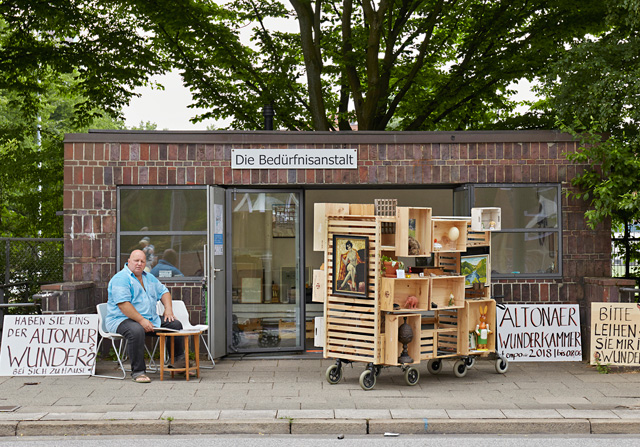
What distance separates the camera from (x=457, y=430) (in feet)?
24.1

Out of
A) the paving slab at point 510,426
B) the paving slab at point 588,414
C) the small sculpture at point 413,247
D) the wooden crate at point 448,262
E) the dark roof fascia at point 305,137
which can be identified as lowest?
the paving slab at point 510,426

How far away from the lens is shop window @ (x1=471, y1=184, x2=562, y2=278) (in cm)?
1114

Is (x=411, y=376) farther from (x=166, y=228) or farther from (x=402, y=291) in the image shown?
(x=166, y=228)

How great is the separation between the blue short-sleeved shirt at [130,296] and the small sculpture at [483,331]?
3948 mm

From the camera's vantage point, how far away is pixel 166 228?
1096 cm

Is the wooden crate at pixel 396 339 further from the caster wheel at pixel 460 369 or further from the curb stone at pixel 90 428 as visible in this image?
the curb stone at pixel 90 428

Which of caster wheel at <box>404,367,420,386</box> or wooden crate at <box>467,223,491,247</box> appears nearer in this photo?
caster wheel at <box>404,367,420,386</box>

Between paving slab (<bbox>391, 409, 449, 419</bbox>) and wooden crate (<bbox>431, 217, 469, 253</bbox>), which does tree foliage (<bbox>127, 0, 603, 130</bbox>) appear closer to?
A: wooden crate (<bbox>431, 217, 469, 253</bbox>)

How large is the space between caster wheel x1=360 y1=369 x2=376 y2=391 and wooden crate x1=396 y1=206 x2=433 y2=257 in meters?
1.39

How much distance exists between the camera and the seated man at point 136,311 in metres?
9.29

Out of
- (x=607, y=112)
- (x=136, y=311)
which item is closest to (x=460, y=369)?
(x=136, y=311)

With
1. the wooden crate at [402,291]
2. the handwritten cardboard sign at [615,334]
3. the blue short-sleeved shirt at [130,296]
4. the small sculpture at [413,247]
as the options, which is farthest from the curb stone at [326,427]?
the handwritten cardboard sign at [615,334]

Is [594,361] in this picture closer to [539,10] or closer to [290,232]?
[290,232]

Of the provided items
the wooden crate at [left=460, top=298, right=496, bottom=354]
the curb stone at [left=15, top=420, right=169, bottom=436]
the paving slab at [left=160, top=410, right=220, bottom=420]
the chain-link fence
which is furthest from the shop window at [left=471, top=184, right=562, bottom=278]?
the chain-link fence
